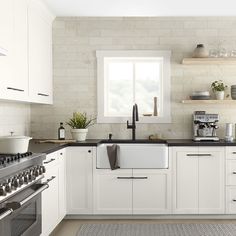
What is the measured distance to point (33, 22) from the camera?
4.69 metres

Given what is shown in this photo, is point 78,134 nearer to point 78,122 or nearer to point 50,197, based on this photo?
point 78,122

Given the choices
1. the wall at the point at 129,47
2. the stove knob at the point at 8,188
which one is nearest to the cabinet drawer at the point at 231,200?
the wall at the point at 129,47

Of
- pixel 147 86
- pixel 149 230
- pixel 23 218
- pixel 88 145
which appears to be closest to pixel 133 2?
pixel 147 86

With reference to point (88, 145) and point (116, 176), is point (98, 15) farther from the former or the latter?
point (116, 176)

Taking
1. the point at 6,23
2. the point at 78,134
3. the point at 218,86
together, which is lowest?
the point at 78,134

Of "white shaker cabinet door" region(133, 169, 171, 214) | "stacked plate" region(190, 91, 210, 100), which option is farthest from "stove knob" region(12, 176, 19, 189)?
"stacked plate" region(190, 91, 210, 100)

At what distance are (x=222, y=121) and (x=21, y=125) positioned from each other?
8.24ft

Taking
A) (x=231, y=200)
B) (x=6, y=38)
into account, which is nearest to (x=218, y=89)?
(x=231, y=200)

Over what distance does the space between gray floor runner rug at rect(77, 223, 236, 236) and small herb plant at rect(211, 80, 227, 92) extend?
5.44ft

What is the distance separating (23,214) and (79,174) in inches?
78.4

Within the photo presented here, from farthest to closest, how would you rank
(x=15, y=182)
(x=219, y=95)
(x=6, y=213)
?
(x=219, y=95) < (x=15, y=182) < (x=6, y=213)

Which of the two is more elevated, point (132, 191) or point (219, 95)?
point (219, 95)

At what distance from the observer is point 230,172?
5.08m

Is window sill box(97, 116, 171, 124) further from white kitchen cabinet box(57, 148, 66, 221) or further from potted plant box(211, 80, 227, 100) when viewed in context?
white kitchen cabinet box(57, 148, 66, 221)
